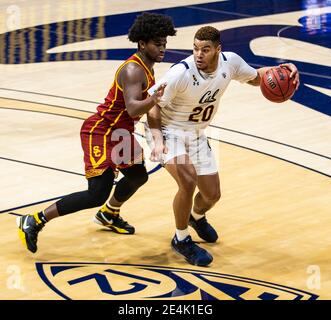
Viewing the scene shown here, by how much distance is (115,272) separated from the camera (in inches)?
304

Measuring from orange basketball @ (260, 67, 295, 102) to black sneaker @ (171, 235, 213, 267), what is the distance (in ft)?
4.35

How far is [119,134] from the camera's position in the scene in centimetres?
812

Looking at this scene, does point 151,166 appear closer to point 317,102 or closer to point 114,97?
point 114,97

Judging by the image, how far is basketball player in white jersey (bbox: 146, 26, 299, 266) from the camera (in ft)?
25.4

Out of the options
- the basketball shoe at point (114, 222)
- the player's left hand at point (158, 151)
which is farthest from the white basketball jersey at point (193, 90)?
the basketball shoe at point (114, 222)

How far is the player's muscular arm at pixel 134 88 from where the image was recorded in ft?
24.8

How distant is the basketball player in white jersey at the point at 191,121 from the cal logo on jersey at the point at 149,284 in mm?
312

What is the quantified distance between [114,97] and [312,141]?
3646mm

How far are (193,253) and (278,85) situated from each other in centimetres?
149

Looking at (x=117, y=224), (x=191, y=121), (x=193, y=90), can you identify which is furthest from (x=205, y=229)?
(x=193, y=90)

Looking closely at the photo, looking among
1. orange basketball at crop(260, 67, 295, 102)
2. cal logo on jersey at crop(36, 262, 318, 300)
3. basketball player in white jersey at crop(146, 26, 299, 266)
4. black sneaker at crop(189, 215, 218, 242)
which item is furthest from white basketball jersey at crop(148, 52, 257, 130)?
cal logo on jersey at crop(36, 262, 318, 300)

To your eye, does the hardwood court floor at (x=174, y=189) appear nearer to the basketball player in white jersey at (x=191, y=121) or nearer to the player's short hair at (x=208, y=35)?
the basketball player in white jersey at (x=191, y=121)

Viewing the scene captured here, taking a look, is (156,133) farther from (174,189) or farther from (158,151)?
(174,189)

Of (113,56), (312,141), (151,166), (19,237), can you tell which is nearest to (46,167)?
(151,166)
